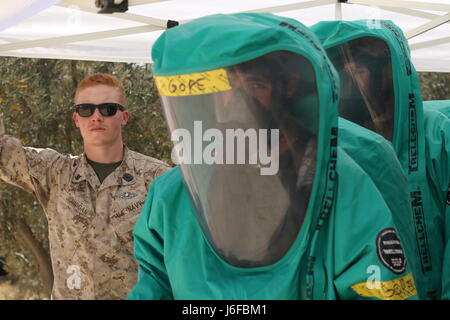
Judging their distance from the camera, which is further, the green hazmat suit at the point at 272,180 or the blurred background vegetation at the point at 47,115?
the blurred background vegetation at the point at 47,115

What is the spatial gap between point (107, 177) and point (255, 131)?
5.93 feet

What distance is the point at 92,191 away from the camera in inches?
148

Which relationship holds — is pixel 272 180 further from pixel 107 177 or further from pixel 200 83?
pixel 107 177

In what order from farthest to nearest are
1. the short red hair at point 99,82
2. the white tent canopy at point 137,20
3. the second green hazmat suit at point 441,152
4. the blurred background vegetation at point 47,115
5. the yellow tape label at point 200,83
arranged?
the blurred background vegetation at point 47,115 < the white tent canopy at point 137,20 < the short red hair at point 99,82 < the second green hazmat suit at point 441,152 < the yellow tape label at point 200,83

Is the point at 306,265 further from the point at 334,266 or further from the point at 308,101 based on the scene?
the point at 308,101

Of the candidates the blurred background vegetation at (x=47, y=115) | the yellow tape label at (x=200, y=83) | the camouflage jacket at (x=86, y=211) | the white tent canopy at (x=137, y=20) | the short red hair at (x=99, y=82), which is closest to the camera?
the yellow tape label at (x=200, y=83)

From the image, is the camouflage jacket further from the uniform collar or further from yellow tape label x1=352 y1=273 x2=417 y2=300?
yellow tape label x1=352 y1=273 x2=417 y2=300

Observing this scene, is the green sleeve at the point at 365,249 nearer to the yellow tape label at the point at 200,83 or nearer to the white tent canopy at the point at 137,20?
the yellow tape label at the point at 200,83

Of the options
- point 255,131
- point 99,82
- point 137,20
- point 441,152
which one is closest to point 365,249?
point 255,131

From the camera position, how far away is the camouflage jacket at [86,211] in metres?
3.65

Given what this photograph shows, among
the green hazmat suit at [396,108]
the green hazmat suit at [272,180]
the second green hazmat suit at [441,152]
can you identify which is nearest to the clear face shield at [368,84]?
the green hazmat suit at [396,108]

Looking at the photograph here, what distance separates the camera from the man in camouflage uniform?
3656mm

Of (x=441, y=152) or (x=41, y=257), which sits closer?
(x=441, y=152)

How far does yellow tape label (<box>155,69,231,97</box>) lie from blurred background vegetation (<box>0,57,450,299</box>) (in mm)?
5653
